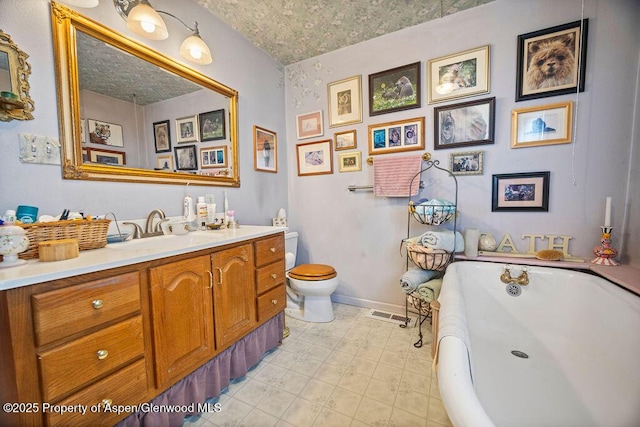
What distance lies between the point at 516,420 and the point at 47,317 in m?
1.64

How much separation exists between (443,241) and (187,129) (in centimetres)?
186

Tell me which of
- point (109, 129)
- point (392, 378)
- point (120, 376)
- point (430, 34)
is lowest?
point (392, 378)

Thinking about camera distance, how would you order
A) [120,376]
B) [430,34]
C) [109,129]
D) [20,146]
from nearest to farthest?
[120,376] < [20,146] < [109,129] < [430,34]

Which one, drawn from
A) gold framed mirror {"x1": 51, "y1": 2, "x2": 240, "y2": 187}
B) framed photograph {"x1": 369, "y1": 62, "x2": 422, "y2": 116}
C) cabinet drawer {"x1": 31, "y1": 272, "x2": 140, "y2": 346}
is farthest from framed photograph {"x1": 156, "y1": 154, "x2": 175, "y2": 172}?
framed photograph {"x1": 369, "y1": 62, "x2": 422, "y2": 116}

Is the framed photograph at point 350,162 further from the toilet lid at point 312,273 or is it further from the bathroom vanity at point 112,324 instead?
the bathroom vanity at point 112,324

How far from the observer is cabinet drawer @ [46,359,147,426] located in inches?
29.5

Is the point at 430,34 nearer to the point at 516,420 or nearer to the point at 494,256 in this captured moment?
the point at 494,256

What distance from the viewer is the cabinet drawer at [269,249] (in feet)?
4.99

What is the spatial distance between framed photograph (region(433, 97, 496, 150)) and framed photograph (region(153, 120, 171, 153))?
1.90 meters

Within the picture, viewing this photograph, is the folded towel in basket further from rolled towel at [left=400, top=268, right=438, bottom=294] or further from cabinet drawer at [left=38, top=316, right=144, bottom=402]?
cabinet drawer at [left=38, top=316, right=144, bottom=402]

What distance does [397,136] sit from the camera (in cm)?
209

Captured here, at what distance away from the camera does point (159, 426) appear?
1.03 metres

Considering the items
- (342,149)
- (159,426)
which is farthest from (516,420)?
(342,149)

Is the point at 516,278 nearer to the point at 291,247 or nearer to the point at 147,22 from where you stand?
the point at 291,247
